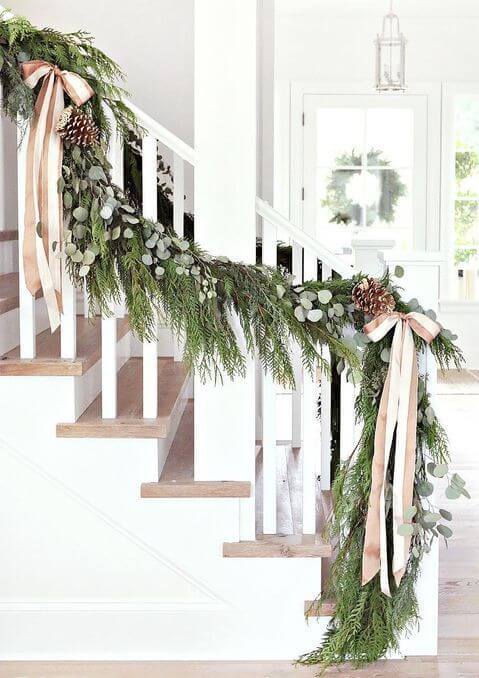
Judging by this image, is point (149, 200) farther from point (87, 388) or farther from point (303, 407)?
point (303, 407)

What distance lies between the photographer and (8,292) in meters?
3.15

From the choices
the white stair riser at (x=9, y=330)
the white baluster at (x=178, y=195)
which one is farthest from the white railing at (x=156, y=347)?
the white baluster at (x=178, y=195)

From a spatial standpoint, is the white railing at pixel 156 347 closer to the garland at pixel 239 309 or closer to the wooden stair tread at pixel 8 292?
→ the garland at pixel 239 309

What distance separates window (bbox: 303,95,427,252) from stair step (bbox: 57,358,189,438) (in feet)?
15.0

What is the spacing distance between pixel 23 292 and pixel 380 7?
561cm

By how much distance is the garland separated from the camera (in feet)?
8.46

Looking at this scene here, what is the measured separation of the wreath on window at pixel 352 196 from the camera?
7.73 m

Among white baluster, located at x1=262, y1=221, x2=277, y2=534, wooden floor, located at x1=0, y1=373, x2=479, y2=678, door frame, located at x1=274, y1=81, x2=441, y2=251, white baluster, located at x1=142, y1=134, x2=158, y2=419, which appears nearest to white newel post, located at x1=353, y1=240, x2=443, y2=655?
wooden floor, located at x1=0, y1=373, x2=479, y2=678

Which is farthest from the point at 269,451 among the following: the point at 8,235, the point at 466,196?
the point at 466,196

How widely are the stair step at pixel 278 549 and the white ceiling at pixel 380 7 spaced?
5.48 meters

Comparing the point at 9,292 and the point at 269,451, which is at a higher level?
the point at 9,292

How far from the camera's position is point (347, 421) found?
2852mm

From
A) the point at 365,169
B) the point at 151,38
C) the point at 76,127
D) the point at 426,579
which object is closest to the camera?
the point at 76,127

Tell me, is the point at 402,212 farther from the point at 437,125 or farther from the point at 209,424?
the point at 209,424
